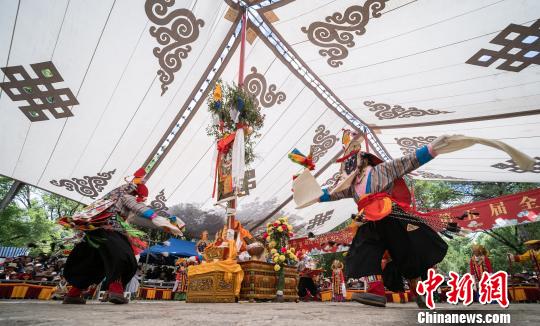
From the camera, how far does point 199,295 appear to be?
3.67 metres

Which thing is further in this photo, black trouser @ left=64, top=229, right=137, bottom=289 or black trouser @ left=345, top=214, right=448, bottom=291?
black trouser @ left=64, top=229, right=137, bottom=289

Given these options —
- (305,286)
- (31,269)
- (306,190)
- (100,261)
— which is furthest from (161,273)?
(306,190)

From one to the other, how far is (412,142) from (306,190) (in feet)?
18.5

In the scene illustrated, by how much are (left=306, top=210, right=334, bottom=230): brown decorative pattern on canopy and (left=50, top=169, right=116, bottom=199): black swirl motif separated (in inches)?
273

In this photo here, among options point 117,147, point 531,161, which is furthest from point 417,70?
point 117,147

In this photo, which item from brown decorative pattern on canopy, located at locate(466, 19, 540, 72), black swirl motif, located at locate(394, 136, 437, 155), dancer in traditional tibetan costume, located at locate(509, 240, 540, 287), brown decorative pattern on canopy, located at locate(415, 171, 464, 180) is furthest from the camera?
brown decorative pattern on canopy, located at locate(415, 171, 464, 180)

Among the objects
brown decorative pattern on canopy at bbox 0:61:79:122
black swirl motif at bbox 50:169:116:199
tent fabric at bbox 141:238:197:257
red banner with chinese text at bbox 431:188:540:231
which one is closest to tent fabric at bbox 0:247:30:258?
tent fabric at bbox 141:238:197:257

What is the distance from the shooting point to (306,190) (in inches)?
115

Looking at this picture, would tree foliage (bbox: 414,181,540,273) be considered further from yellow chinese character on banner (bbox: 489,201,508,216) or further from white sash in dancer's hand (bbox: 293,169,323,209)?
white sash in dancer's hand (bbox: 293,169,323,209)

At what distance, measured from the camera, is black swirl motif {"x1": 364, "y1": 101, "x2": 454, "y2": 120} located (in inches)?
231

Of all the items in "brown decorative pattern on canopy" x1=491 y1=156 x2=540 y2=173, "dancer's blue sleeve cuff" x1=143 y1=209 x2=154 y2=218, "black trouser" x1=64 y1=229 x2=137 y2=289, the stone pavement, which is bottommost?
the stone pavement

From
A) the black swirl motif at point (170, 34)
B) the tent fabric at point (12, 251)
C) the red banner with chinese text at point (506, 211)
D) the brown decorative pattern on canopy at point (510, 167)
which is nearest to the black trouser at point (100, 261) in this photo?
the black swirl motif at point (170, 34)

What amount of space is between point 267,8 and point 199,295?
14.8ft

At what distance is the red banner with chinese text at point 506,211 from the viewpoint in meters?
6.48
